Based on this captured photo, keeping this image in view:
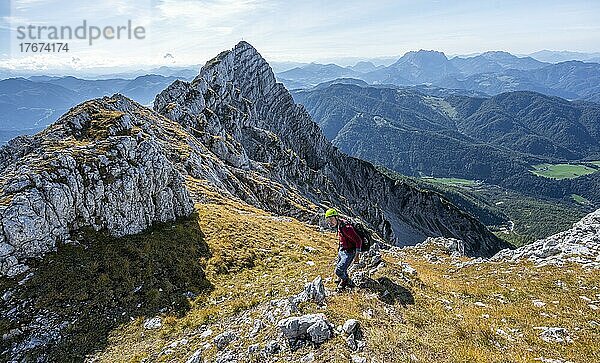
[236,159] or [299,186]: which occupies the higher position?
[236,159]

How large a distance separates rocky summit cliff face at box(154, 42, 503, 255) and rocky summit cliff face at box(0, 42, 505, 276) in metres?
0.55

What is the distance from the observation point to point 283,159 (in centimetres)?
12062

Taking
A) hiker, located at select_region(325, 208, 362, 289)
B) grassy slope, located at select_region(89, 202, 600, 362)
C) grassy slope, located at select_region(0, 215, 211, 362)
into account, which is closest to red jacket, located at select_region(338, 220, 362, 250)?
hiker, located at select_region(325, 208, 362, 289)

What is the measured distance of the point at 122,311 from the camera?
807 inches

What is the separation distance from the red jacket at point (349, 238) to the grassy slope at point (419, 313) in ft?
7.54

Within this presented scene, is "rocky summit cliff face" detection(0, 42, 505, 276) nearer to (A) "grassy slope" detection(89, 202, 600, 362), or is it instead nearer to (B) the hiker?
(A) "grassy slope" detection(89, 202, 600, 362)

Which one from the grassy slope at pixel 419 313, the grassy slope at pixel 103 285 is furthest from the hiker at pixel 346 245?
the grassy slope at pixel 103 285

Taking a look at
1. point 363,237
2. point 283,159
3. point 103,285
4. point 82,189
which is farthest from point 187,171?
point 283,159

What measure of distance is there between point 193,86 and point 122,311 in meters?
107

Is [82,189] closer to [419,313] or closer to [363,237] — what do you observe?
[363,237]

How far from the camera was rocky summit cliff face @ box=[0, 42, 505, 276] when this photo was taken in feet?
81.1

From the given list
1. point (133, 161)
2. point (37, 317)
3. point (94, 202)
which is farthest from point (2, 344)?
point (133, 161)

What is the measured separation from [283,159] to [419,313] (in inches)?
4186

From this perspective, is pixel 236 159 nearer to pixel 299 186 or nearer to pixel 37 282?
pixel 299 186
